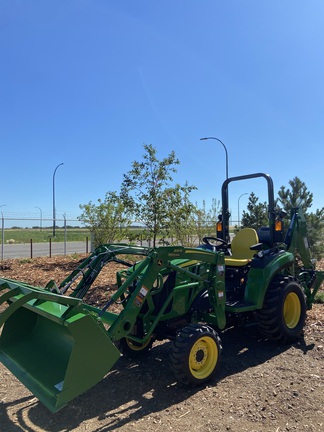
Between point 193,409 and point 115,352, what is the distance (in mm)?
926

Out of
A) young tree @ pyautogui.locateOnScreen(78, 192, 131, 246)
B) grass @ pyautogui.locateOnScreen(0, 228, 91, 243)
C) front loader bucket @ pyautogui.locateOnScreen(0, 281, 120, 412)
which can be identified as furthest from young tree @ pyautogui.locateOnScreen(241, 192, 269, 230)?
grass @ pyautogui.locateOnScreen(0, 228, 91, 243)

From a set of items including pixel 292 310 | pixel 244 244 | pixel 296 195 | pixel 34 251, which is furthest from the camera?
pixel 34 251

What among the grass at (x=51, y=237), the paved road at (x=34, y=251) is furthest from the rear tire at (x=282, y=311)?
the grass at (x=51, y=237)

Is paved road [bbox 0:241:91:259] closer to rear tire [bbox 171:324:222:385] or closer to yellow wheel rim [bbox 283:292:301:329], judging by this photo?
yellow wheel rim [bbox 283:292:301:329]

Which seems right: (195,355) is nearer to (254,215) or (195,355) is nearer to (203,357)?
(203,357)

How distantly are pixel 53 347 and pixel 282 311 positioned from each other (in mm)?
2986

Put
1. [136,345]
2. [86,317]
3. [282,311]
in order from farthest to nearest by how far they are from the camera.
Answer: [282,311], [136,345], [86,317]

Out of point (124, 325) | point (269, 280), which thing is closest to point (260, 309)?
point (269, 280)

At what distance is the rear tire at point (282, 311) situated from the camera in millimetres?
5125

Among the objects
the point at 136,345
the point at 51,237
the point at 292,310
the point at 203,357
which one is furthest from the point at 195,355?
the point at 51,237

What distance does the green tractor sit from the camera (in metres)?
3.39

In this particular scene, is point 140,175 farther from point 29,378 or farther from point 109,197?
point 29,378

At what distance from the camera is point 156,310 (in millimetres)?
4621

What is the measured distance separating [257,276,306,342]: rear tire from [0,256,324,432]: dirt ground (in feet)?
0.73
